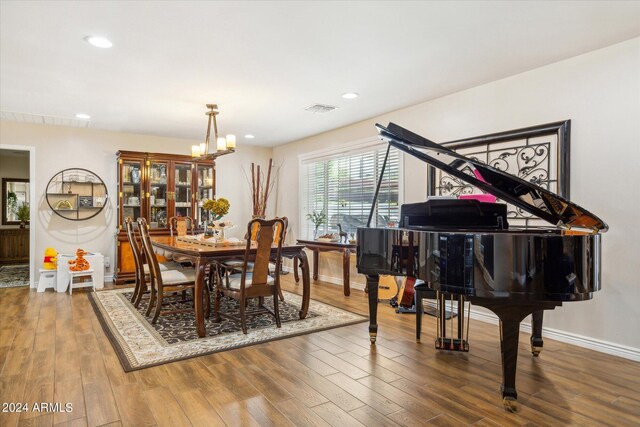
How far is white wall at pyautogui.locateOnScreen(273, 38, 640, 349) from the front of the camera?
2.91m

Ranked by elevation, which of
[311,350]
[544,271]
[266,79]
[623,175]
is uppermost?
[266,79]

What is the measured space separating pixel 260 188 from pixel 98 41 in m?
4.66

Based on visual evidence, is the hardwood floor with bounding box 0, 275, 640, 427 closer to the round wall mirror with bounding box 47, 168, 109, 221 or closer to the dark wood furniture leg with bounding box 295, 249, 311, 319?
the dark wood furniture leg with bounding box 295, 249, 311, 319

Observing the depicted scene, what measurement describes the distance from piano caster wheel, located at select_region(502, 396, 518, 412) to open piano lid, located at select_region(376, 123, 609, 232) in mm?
1093

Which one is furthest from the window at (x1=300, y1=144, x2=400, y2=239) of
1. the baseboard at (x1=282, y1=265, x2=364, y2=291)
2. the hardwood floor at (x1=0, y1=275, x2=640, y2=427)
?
the hardwood floor at (x1=0, y1=275, x2=640, y2=427)

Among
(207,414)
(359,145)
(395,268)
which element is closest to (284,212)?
(359,145)

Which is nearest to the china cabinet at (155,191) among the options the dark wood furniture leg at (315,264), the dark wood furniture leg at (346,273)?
the dark wood furniture leg at (315,264)

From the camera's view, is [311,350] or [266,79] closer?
[311,350]

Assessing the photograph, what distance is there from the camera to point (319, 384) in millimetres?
2434

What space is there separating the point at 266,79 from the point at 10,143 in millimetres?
4212

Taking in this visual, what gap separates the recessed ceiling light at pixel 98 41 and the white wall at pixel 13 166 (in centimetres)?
709

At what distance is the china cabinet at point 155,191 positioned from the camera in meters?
5.84

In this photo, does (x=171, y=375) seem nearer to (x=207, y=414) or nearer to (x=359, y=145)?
(x=207, y=414)

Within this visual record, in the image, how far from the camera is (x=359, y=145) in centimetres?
557
